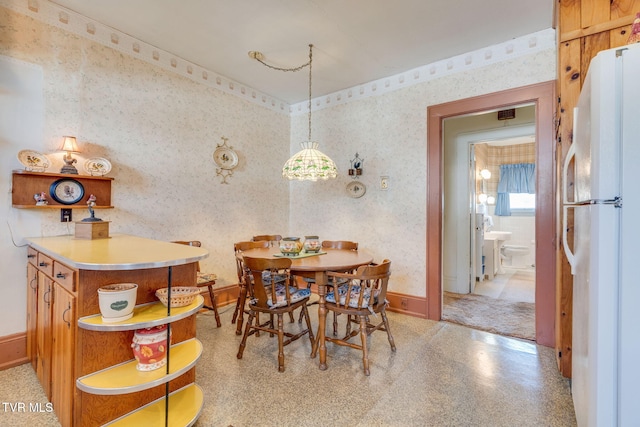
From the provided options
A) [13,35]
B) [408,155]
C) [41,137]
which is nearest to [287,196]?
[408,155]

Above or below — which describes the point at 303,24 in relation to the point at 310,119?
above

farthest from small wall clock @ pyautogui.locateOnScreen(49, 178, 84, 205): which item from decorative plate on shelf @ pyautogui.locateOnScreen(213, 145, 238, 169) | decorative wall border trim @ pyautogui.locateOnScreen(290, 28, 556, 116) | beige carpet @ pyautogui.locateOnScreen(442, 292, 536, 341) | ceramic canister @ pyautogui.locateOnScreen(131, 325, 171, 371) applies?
beige carpet @ pyautogui.locateOnScreen(442, 292, 536, 341)

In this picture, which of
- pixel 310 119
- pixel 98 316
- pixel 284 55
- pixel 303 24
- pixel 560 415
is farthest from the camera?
pixel 310 119

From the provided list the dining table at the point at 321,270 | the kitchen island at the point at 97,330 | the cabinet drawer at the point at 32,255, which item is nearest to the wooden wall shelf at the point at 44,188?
the cabinet drawer at the point at 32,255

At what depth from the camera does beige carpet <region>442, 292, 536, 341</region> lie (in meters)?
2.99

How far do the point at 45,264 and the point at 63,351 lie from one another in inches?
25.4

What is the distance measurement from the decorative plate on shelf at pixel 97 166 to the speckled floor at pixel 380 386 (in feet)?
5.21

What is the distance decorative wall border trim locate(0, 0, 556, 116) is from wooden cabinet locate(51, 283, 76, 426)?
227 cm

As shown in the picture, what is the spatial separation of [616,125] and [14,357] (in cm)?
385

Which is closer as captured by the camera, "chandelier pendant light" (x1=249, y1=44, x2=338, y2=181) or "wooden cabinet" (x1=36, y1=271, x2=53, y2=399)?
"wooden cabinet" (x1=36, y1=271, x2=53, y2=399)

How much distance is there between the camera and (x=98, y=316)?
134 cm

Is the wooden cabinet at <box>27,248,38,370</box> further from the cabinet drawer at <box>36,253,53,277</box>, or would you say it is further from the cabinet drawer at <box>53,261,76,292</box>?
the cabinet drawer at <box>53,261,76,292</box>

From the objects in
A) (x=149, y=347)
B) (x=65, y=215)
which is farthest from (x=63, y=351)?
(x=65, y=215)

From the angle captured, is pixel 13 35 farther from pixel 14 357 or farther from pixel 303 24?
pixel 14 357
